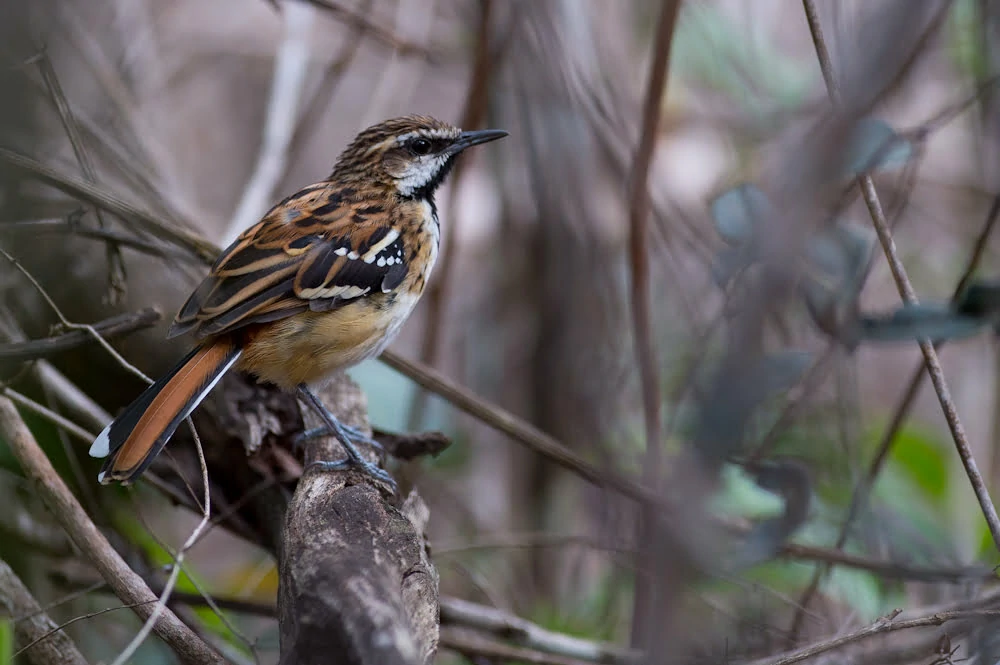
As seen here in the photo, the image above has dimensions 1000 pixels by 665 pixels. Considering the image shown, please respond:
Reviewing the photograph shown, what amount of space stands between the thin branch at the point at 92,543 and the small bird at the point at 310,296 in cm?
15

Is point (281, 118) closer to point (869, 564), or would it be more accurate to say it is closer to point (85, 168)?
point (85, 168)

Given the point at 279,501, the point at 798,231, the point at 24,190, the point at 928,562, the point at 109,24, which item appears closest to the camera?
the point at 798,231

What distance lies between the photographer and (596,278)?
18.7ft

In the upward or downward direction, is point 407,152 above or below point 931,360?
above

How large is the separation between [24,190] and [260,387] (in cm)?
112

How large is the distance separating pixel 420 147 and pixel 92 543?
2161 millimetres

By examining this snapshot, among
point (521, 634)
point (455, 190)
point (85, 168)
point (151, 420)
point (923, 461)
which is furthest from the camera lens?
point (455, 190)

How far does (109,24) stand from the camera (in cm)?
592

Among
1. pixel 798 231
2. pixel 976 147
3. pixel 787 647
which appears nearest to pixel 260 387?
pixel 787 647

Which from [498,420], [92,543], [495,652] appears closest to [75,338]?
[92,543]

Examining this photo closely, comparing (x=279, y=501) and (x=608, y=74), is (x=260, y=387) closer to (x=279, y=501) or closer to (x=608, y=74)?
(x=279, y=501)

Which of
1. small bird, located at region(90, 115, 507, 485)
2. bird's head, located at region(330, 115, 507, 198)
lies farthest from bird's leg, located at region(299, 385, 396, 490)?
bird's head, located at region(330, 115, 507, 198)

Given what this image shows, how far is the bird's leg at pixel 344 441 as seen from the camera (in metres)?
3.14

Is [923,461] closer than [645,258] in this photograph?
No
